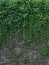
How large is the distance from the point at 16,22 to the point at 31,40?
1.83 ft

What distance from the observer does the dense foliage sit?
7234 mm

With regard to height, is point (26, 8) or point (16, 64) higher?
point (26, 8)

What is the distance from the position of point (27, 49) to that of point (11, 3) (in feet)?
3.78

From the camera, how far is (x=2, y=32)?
23.8 ft

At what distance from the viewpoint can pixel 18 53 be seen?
7.18 m

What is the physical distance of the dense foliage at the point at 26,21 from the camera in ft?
23.7

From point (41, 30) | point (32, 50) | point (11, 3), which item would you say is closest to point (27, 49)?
point (32, 50)

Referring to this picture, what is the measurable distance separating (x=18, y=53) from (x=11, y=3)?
1195mm

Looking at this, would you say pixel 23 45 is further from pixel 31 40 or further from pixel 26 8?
pixel 26 8

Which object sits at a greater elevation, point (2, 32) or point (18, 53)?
point (2, 32)

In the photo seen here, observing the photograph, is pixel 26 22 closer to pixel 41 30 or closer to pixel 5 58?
pixel 41 30

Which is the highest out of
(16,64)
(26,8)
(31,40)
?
(26,8)

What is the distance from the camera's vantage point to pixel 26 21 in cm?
727

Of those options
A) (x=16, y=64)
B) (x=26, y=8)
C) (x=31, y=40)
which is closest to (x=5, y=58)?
(x=16, y=64)
